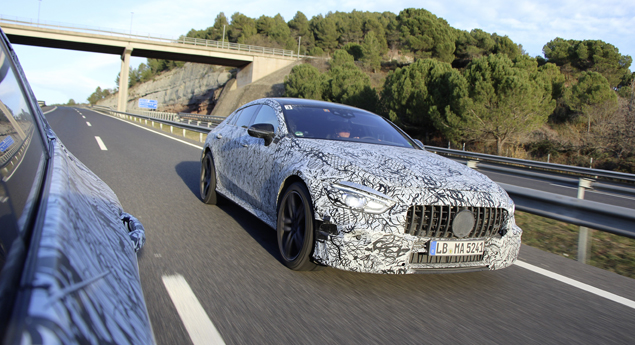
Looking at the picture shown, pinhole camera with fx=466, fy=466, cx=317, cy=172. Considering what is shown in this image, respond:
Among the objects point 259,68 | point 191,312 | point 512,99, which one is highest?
point 259,68

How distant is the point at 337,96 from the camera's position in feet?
155

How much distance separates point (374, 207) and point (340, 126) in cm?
182

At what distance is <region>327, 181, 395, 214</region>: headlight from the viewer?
3355 mm

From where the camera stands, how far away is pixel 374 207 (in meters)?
3.36

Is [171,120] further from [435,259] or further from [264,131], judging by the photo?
[435,259]

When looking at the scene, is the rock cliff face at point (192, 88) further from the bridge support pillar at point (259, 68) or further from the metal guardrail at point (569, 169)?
the metal guardrail at point (569, 169)

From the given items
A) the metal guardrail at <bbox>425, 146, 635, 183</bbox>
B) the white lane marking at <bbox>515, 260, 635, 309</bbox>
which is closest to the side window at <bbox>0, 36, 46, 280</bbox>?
the white lane marking at <bbox>515, 260, 635, 309</bbox>

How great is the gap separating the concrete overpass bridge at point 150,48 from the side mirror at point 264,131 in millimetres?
58302

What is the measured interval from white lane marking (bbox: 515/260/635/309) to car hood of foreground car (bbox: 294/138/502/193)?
3.34ft

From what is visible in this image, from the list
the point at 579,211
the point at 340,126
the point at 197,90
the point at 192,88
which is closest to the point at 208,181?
the point at 340,126

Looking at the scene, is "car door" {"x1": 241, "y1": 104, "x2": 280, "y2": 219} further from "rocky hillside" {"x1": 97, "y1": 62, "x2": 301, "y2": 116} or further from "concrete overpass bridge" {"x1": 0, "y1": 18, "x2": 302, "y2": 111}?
"rocky hillside" {"x1": 97, "y1": 62, "x2": 301, "y2": 116}

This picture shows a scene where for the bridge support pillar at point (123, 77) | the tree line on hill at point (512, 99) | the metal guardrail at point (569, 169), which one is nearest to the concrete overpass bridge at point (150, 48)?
the bridge support pillar at point (123, 77)

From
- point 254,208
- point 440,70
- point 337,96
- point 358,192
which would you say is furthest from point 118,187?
point 337,96

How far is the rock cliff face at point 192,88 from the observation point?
9350cm
